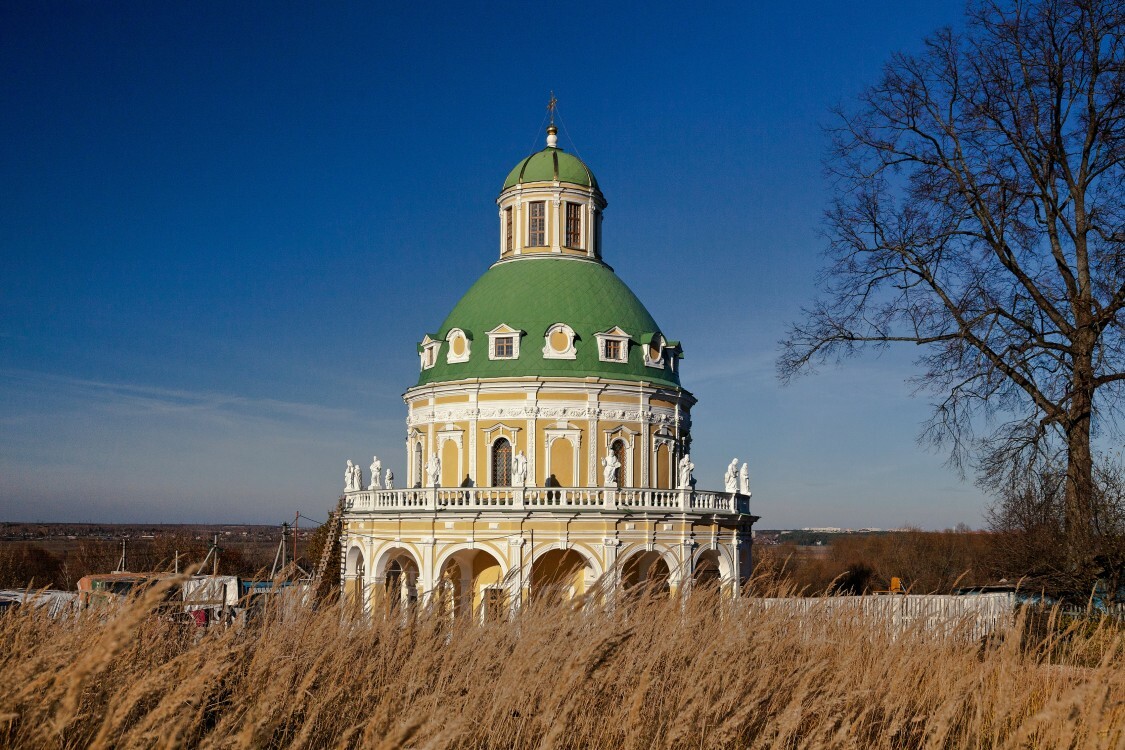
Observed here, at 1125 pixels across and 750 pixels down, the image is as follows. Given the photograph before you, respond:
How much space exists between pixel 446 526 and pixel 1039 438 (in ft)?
71.4

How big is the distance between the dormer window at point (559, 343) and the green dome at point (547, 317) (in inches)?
7.2

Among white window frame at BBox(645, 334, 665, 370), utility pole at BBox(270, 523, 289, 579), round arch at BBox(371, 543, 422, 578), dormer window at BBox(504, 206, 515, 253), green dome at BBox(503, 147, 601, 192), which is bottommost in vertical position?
round arch at BBox(371, 543, 422, 578)

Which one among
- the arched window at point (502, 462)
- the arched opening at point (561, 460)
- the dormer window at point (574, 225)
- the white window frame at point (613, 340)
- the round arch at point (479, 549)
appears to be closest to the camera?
the round arch at point (479, 549)

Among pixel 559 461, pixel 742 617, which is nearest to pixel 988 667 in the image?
pixel 742 617

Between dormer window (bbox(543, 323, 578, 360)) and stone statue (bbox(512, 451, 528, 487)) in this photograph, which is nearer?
stone statue (bbox(512, 451, 528, 487))

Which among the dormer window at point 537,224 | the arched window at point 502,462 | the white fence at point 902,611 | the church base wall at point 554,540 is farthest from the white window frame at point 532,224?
the white fence at point 902,611

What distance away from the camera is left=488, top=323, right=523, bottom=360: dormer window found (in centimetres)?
3819

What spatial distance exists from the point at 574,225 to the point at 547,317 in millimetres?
6090

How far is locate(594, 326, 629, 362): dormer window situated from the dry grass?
102 feet

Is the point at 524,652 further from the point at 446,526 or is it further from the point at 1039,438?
the point at 446,526

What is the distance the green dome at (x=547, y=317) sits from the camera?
125ft

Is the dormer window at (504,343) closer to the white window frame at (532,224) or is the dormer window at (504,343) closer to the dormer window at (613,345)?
the dormer window at (613,345)

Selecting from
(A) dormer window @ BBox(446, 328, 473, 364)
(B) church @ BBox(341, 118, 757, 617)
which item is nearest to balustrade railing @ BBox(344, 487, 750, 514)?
(B) church @ BBox(341, 118, 757, 617)

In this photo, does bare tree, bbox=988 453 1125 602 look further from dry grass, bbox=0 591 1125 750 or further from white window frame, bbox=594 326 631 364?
white window frame, bbox=594 326 631 364
